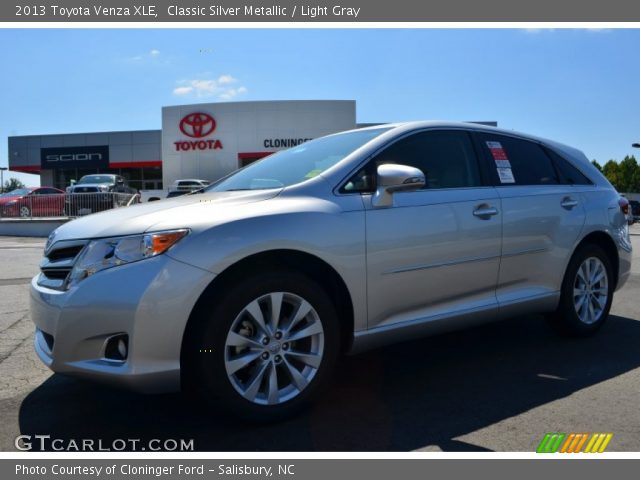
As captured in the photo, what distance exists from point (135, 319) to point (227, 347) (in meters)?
0.45

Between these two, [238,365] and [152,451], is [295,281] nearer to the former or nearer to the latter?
[238,365]

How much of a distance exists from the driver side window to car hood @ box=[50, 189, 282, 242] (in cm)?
83

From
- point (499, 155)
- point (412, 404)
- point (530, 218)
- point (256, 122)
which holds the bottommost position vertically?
point (412, 404)

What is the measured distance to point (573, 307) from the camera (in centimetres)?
439

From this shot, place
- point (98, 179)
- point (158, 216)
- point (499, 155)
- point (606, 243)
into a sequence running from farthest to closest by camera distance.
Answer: point (98, 179) < point (606, 243) < point (499, 155) < point (158, 216)

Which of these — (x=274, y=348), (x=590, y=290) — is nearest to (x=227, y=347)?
(x=274, y=348)

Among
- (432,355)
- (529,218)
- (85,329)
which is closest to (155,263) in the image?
(85,329)

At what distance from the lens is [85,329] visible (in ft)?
8.46

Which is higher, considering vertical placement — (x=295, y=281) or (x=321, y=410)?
(x=295, y=281)

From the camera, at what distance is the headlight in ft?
8.51

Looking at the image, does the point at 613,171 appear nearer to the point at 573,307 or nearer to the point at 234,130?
the point at 234,130

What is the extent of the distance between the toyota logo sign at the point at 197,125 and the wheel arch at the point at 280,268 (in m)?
27.7

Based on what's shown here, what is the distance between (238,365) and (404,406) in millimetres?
1026

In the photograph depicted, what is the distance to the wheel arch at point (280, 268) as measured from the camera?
8.70 ft
